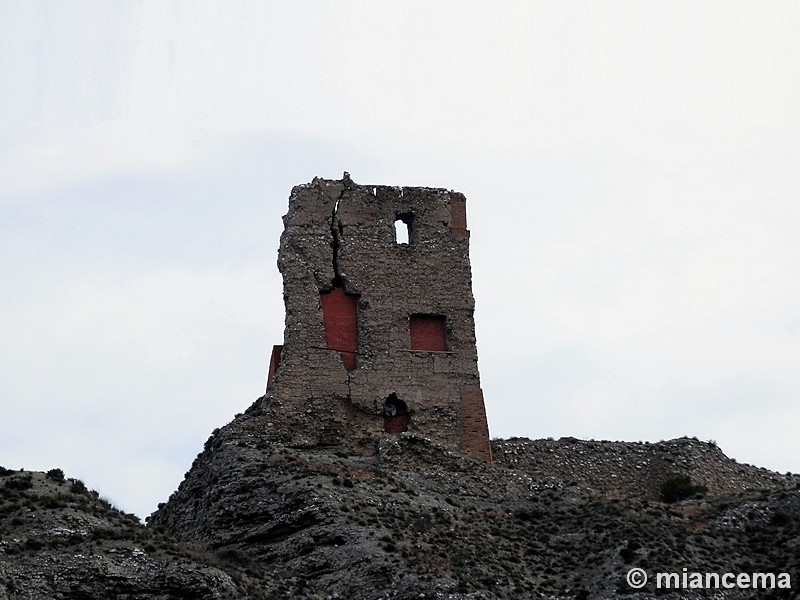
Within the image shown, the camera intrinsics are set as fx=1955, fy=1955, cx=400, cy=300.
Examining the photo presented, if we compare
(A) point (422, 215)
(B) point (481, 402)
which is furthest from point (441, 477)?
(A) point (422, 215)

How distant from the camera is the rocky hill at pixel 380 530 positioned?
1785 inches

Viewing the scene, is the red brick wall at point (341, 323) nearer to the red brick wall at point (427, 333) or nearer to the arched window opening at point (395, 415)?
the arched window opening at point (395, 415)

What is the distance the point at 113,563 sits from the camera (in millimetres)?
44969

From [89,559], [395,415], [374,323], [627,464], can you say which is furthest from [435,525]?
[627,464]

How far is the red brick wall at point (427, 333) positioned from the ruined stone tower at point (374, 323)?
0.10ft

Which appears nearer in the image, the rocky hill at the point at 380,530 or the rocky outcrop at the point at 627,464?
the rocky hill at the point at 380,530

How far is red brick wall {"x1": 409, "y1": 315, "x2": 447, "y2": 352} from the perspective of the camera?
57.8 m

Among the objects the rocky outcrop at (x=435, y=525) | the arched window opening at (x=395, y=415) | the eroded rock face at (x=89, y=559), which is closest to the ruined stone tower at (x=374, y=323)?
the arched window opening at (x=395, y=415)

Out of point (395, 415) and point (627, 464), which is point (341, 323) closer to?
point (395, 415)

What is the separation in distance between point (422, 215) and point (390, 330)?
3880mm

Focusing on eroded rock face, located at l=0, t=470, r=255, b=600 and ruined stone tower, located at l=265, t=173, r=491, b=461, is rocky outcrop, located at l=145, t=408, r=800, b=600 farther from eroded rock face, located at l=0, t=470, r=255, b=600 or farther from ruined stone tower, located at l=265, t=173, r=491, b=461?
eroded rock face, located at l=0, t=470, r=255, b=600

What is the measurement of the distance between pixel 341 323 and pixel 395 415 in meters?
3.16

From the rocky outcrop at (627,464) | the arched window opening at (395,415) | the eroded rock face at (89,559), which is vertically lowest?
the eroded rock face at (89,559)

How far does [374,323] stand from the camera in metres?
57.5
